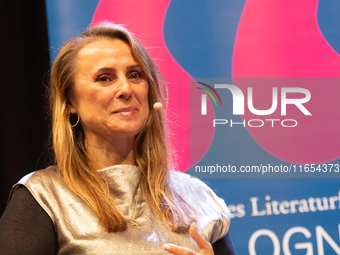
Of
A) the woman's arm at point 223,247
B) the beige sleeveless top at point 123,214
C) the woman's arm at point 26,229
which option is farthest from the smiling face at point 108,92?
the woman's arm at point 223,247

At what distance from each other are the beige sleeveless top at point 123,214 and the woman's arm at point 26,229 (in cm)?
2

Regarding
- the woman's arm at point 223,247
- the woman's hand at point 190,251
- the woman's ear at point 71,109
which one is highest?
the woman's ear at point 71,109

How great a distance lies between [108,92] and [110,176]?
0.93 ft

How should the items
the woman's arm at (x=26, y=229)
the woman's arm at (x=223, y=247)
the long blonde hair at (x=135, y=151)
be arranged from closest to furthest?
the woman's arm at (x=26, y=229), the long blonde hair at (x=135, y=151), the woman's arm at (x=223, y=247)

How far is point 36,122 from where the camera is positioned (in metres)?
2.10

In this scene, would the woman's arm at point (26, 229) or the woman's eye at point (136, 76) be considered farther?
the woman's eye at point (136, 76)

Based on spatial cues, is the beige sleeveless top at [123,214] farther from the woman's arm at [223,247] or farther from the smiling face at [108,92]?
the smiling face at [108,92]

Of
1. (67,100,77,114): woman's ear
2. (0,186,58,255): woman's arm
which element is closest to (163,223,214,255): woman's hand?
(0,186,58,255): woman's arm

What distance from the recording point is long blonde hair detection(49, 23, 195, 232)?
122 centimetres

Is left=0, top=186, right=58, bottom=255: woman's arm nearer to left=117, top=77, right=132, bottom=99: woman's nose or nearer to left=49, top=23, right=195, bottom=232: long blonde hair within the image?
left=49, top=23, right=195, bottom=232: long blonde hair

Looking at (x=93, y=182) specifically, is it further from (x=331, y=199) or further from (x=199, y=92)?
(x=331, y=199)

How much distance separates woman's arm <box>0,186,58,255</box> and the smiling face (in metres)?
0.33

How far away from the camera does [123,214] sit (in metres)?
1.23

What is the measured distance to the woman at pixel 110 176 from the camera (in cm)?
112
